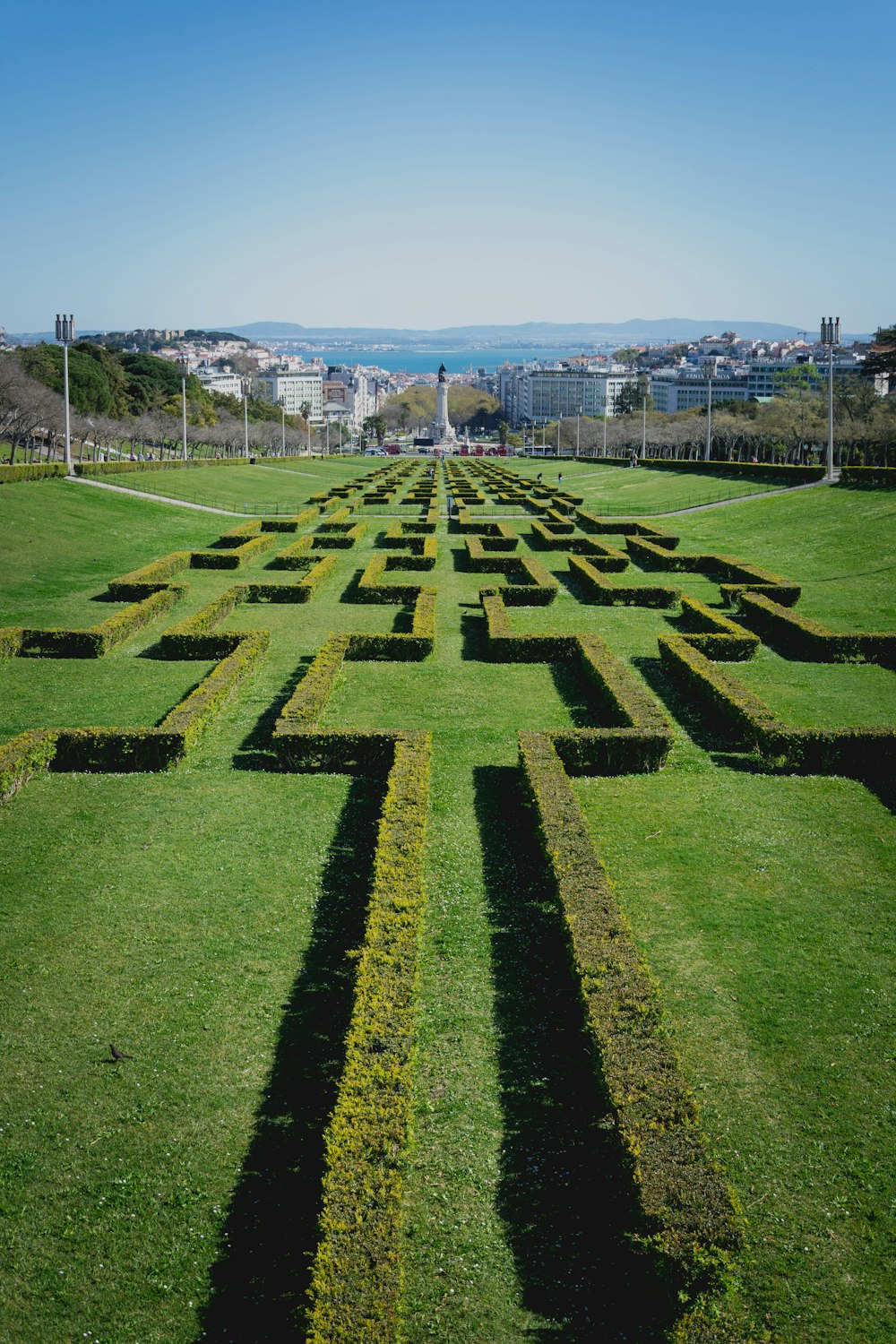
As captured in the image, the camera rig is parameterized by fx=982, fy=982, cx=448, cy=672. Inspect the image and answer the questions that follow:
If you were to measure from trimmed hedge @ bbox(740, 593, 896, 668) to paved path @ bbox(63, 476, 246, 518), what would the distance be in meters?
29.4

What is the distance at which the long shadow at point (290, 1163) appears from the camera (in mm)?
5492

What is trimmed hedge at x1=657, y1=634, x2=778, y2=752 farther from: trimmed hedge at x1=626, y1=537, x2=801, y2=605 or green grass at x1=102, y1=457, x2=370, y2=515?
green grass at x1=102, y1=457, x2=370, y2=515

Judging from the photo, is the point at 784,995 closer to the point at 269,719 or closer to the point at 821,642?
the point at 269,719

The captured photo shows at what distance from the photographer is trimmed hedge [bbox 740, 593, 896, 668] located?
19.3m

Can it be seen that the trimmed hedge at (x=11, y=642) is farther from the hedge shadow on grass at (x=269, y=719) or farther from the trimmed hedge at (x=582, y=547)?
the trimmed hedge at (x=582, y=547)

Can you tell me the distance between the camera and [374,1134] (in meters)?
6.15

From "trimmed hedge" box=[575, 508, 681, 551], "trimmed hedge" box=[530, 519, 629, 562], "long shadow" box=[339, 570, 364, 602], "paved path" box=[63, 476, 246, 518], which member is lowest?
"long shadow" box=[339, 570, 364, 602]

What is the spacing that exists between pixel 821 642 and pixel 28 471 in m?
31.7

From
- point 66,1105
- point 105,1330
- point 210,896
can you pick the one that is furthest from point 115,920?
point 105,1330

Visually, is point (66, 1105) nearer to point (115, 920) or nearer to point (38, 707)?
point (115, 920)

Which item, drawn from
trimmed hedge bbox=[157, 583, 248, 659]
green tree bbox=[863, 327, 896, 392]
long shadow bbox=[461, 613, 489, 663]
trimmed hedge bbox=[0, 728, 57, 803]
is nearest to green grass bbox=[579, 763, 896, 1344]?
long shadow bbox=[461, 613, 489, 663]

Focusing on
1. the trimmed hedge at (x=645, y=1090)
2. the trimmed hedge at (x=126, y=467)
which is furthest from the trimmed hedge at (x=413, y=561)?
the trimmed hedge at (x=126, y=467)

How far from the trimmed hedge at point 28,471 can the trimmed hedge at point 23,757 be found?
2717 cm

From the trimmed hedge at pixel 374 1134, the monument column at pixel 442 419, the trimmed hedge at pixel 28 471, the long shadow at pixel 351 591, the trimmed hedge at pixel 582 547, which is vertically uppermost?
the monument column at pixel 442 419
